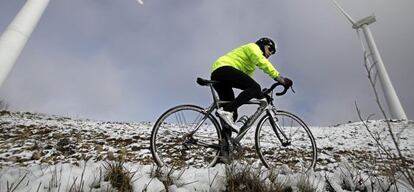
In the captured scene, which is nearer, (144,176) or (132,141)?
(144,176)

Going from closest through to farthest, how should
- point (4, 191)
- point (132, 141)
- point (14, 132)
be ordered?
point (4, 191)
point (132, 141)
point (14, 132)

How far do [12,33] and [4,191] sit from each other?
8.37 metres

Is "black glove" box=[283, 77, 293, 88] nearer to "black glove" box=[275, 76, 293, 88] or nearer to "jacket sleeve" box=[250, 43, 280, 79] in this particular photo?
"black glove" box=[275, 76, 293, 88]

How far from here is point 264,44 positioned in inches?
193

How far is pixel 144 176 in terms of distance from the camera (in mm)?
2506

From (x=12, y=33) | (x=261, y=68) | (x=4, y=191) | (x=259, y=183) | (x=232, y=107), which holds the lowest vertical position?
(x=4, y=191)

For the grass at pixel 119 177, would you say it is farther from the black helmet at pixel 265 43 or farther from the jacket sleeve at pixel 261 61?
the black helmet at pixel 265 43

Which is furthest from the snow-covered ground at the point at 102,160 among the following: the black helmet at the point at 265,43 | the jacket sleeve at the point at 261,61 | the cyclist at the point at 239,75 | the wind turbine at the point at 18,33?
the wind turbine at the point at 18,33

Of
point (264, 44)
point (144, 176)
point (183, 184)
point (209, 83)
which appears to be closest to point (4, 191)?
point (144, 176)

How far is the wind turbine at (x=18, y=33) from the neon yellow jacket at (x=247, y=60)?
6142 mm

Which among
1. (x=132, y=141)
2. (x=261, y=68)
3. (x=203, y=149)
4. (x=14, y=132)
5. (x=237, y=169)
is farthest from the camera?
(x=14, y=132)

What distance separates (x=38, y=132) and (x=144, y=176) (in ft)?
26.9

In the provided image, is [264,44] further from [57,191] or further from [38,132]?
[38,132]

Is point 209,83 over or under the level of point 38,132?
over
